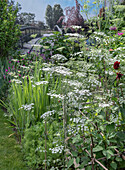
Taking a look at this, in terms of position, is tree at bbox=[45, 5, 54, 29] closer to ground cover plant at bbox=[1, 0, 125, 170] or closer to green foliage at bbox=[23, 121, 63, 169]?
ground cover plant at bbox=[1, 0, 125, 170]

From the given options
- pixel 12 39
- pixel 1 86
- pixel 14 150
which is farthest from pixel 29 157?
pixel 12 39

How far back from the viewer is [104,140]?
4.98ft

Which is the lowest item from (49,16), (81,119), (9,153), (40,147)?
(9,153)

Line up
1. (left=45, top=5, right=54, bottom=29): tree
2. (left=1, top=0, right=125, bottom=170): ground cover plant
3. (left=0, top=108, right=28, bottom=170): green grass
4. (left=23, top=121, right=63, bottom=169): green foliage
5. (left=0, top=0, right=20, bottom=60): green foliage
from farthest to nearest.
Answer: (left=45, top=5, right=54, bottom=29): tree → (left=0, top=0, right=20, bottom=60): green foliage → (left=0, top=108, right=28, bottom=170): green grass → (left=23, top=121, right=63, bottom=169): green foliage → (left=1, top=0, right=125, bottom=170): ground cover plant

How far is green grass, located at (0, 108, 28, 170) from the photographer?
2.30 m

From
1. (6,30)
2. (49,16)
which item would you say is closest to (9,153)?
(6,30)

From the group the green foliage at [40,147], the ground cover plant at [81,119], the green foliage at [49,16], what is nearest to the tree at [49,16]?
the green foliage at [49,16]

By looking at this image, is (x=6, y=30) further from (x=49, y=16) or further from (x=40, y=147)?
(x=49, y=16)

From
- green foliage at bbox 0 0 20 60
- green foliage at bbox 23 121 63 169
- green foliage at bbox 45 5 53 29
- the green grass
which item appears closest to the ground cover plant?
green foliage at bbox 23 121 63 169

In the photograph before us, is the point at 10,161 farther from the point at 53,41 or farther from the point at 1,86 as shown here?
the point at 53,41

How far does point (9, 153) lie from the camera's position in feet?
8.46


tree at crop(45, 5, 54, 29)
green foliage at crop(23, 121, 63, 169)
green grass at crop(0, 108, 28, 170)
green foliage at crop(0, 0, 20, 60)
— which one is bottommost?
green grass at crop(0, 108, 28, 170)

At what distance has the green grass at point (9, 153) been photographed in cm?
230

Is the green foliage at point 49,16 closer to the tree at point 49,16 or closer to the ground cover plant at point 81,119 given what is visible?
the tree at point 49,16
